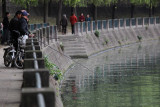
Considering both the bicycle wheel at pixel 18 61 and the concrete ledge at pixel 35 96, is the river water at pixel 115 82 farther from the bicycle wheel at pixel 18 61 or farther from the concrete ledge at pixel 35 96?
the concrete ledge at pixel 35 96

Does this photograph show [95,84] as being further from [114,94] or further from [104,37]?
[104,37]

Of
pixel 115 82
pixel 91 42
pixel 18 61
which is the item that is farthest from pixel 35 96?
pixel 91 42

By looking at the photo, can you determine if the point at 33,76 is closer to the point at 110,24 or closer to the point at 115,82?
the point at 115,82

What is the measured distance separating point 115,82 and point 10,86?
1210cm

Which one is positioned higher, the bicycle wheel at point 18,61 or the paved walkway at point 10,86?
the bicycle wheel at point 18,61

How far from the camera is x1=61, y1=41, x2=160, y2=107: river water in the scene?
18938 millimetres

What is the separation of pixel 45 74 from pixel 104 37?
123 feet

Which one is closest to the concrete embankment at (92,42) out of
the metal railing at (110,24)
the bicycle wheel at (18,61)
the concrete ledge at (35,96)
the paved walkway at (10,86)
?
the metal railing at (110,24)

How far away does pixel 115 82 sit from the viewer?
25.1 meters

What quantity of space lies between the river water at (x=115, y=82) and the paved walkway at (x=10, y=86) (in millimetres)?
2258

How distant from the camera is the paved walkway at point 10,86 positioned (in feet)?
35.9

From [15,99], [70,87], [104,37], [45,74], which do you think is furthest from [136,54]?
[45,74]

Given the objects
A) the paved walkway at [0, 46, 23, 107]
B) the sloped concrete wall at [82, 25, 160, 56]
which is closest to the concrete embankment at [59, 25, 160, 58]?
the sloped concrete wall at [82, 25, 160, 56]

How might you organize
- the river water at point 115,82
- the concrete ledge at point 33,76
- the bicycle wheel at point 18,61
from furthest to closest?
the river water at point 115,82, the bicycle wheel at point 18,61, the concrete ledge at point 33,76
